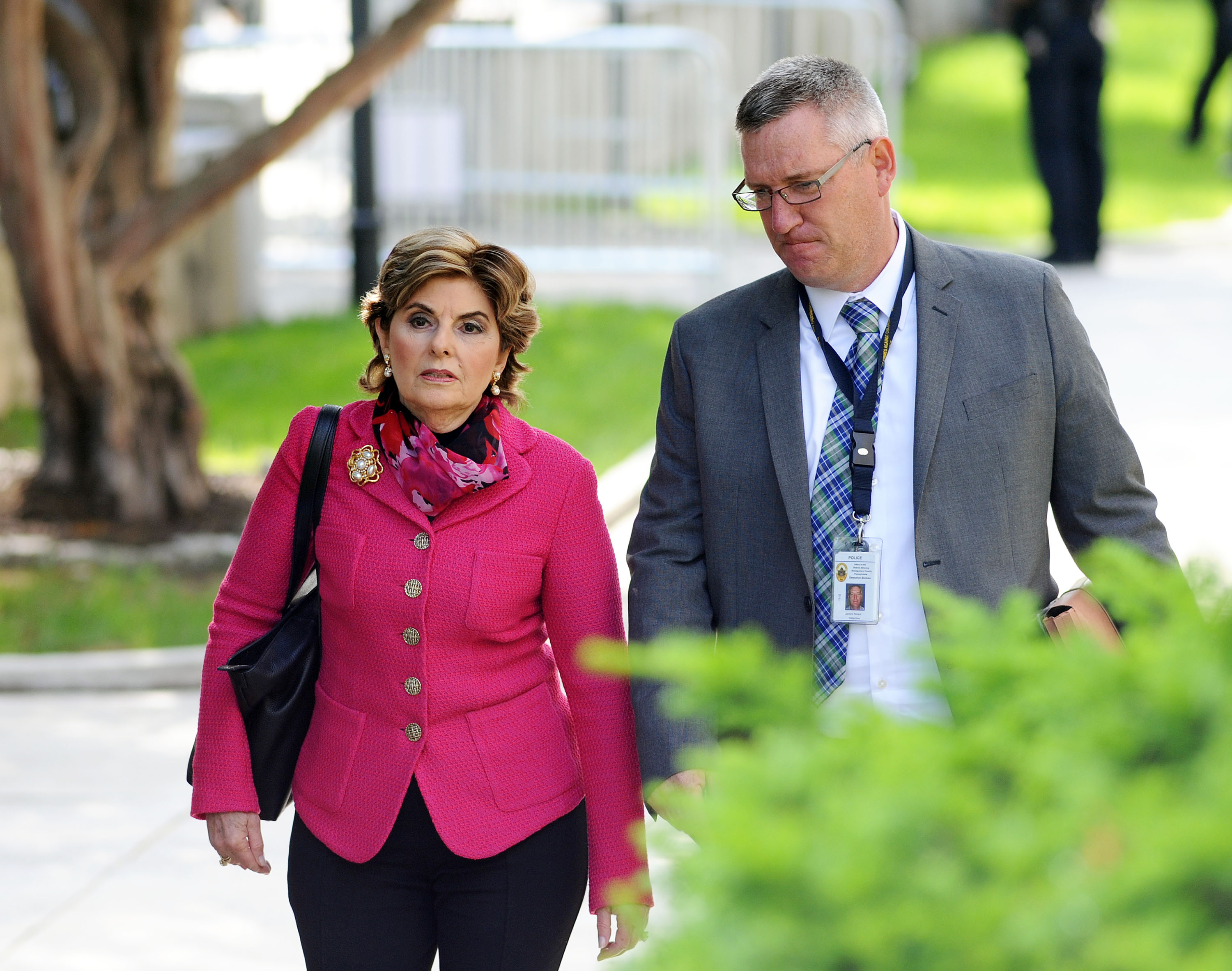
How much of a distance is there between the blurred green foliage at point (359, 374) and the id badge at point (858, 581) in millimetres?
5929

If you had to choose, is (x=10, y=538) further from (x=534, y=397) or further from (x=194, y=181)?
(x=534, y=397)

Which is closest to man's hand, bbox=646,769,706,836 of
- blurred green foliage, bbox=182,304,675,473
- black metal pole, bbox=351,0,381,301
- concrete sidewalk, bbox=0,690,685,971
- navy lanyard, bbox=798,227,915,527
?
navy lanyard, bbox=798,227,915,527

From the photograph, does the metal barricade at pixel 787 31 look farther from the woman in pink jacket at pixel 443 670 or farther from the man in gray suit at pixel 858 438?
the woman in pink jacket at pixel 443 670

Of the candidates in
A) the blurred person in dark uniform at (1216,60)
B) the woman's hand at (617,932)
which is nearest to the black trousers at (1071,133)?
the blurred person in dark uniform at (1216,60)

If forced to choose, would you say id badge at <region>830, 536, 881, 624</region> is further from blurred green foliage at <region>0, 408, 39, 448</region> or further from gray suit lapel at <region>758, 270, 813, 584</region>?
blurred green foliage at <region>0, 408, 39, 448</region>

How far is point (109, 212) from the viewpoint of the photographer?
8.51 m

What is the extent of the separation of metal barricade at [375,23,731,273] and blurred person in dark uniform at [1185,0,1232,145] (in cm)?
734

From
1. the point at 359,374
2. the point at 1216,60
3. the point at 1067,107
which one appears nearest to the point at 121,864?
the point at 359,374

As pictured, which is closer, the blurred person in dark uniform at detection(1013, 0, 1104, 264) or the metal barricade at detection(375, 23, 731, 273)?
the metal barricade at detection(375, 23, 731, 273)

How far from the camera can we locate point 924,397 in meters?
2.70

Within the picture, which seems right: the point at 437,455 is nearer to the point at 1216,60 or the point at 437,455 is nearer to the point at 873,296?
the point at 873,296

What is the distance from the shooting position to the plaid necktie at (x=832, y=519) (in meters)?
2.70

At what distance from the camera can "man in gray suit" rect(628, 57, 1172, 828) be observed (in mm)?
2680

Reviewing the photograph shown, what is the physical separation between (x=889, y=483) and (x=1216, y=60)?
18490 millimetres
